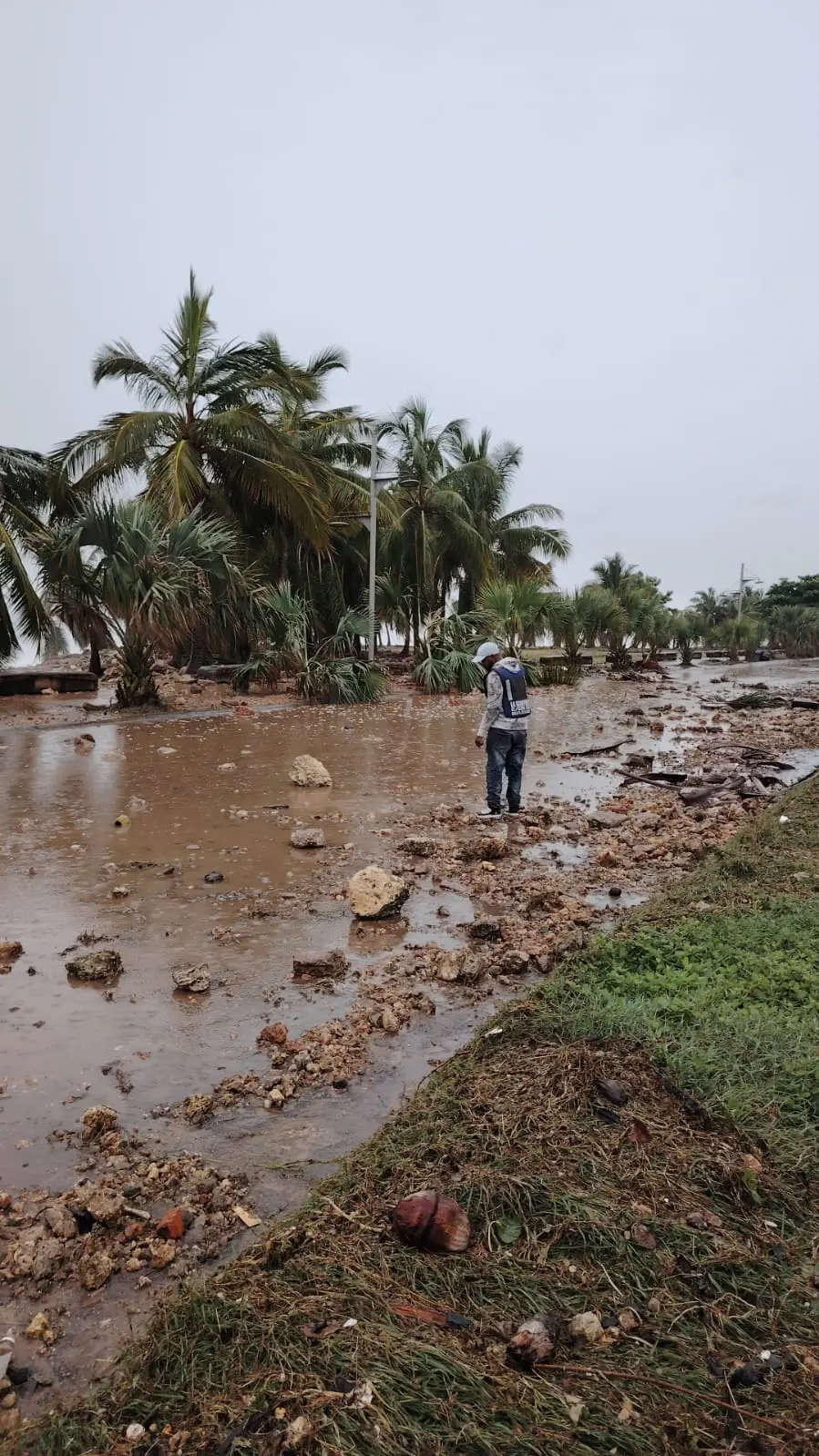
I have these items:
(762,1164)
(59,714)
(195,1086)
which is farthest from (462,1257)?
(59,714)

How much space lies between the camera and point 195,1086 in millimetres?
3326

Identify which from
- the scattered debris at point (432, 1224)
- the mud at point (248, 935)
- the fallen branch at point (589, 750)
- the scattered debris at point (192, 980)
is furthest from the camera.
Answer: the fallen branch at point (589, 750)

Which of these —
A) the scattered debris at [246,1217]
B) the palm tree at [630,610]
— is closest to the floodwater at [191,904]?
the scattered debris at [246,1217]

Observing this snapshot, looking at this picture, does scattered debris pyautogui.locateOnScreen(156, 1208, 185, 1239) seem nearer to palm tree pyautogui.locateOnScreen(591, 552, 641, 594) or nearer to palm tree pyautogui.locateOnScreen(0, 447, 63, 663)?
palm tree pyautogui.locateOnScreen(0, 447, 63, 663)

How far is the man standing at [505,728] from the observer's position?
26.4 ft

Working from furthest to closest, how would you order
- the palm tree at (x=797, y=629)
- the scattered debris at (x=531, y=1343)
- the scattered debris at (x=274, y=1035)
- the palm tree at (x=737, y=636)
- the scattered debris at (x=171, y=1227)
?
the palm tree at (x=797, y=629) < the palm tree at (x=737, y=636) < the scattered debris at (x=274, y=1035) < the scattered debris at (x=171, y=1227) < the scattered debris at (x=531, y=1343)

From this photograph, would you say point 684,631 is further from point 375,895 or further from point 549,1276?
point 549,1276

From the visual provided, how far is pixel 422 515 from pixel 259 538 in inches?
241

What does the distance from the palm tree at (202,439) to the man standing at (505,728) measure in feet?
43.1

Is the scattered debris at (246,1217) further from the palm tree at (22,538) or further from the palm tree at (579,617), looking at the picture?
the palm tree at (579,617)

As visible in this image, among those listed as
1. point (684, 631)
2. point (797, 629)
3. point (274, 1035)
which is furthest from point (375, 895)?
point (797, 629)

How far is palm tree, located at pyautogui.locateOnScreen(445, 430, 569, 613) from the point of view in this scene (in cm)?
3075

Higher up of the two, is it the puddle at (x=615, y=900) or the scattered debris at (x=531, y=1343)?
the scattered debris at (x=531, y=1343)

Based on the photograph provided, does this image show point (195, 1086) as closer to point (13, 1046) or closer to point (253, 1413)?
point (13, 1046)
